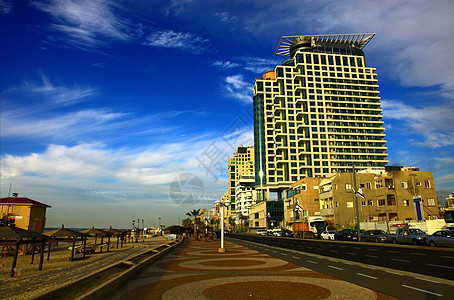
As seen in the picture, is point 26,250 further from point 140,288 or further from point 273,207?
point 273,207

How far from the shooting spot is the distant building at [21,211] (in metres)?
35.9

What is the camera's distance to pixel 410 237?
28.8 meters

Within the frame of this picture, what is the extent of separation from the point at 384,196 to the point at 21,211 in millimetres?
68536

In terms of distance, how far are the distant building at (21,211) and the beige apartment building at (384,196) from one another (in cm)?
5881

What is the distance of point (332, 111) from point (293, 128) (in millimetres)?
18501

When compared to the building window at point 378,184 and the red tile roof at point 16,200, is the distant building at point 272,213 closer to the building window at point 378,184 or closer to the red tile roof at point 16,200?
the building window at point 378,184

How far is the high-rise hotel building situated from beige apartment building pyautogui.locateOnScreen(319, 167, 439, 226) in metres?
44.8

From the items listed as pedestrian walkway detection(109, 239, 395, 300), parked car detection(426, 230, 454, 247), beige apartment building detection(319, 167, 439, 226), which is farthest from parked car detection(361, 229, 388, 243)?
beige apartment building detection(319, 167, 439, 226)

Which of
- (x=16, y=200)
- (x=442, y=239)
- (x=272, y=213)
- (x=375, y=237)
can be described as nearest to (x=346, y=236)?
(x=375, y=237)

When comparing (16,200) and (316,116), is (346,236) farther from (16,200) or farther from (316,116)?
(316,116)

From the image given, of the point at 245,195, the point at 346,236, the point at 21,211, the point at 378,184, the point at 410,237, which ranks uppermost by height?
the point at 245,195

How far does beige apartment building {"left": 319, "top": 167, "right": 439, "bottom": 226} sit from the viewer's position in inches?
2596

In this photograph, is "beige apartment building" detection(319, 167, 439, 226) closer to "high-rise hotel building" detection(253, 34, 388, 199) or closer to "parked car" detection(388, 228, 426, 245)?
"parked car" detection(388, 228, 426, 245)

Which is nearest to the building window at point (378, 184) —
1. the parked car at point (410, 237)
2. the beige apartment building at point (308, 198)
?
the beige apartment building at point (308, 198)
